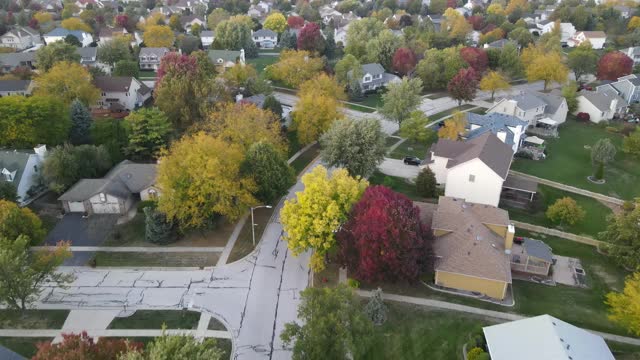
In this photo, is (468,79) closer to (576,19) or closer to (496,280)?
(496,280)

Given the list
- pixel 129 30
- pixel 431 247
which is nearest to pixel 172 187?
pixel 431 247

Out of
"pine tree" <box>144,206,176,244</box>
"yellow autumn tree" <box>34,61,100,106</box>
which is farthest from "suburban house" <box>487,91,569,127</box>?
"yellow autumn tree" <box>34,61,100,106</box>

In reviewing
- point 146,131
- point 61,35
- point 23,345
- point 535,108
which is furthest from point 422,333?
point 61,35

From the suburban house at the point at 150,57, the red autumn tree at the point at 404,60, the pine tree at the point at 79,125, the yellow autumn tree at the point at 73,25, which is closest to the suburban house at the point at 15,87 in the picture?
the pine tree at the point at 79,125

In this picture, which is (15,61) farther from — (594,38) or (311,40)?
(594,38)

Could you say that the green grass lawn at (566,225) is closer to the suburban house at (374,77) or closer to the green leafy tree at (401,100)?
the green leafy tree at (401,100)

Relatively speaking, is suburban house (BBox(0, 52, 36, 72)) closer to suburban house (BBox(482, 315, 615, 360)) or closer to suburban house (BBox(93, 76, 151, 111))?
suburban house (BBox(93, 76, 151, 111))

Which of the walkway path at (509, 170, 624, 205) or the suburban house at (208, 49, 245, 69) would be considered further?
the suburban house at (208, 49, 245, 69)
